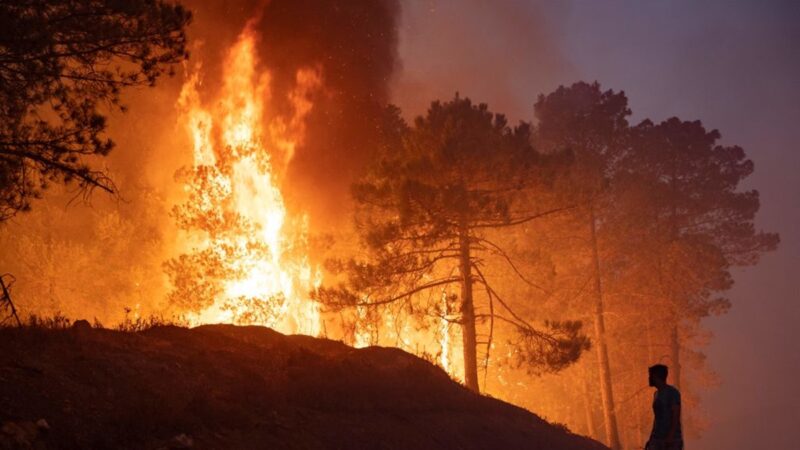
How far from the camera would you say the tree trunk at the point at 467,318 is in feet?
63.9

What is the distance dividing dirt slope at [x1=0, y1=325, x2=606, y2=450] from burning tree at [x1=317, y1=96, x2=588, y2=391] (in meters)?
3.81

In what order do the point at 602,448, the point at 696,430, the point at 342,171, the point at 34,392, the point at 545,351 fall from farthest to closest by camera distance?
the point at 696,430
the point at 342,171
the point at 545,351
the point at 602,448
the point at 34,392

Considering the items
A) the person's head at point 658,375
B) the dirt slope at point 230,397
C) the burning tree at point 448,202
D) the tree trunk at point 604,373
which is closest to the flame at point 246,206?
the burning tree at point 448,202

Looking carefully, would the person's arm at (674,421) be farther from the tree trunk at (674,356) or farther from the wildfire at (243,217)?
the tree trunk at (674,356)

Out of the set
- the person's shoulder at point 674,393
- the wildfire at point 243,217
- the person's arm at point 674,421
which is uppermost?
the wildfire at point 243,217

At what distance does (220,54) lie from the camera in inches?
975

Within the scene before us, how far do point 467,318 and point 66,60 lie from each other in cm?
1263

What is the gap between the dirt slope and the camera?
760 centimetres

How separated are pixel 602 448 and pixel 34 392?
45.3 feet

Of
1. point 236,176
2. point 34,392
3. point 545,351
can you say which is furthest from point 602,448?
point 236,176

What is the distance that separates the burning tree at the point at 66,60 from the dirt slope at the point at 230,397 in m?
2.69

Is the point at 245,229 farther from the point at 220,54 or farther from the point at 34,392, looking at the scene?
the point at 34,392

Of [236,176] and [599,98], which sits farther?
[599,98]

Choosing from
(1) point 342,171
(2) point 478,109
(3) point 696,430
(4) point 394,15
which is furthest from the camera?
(3) point 696,430
